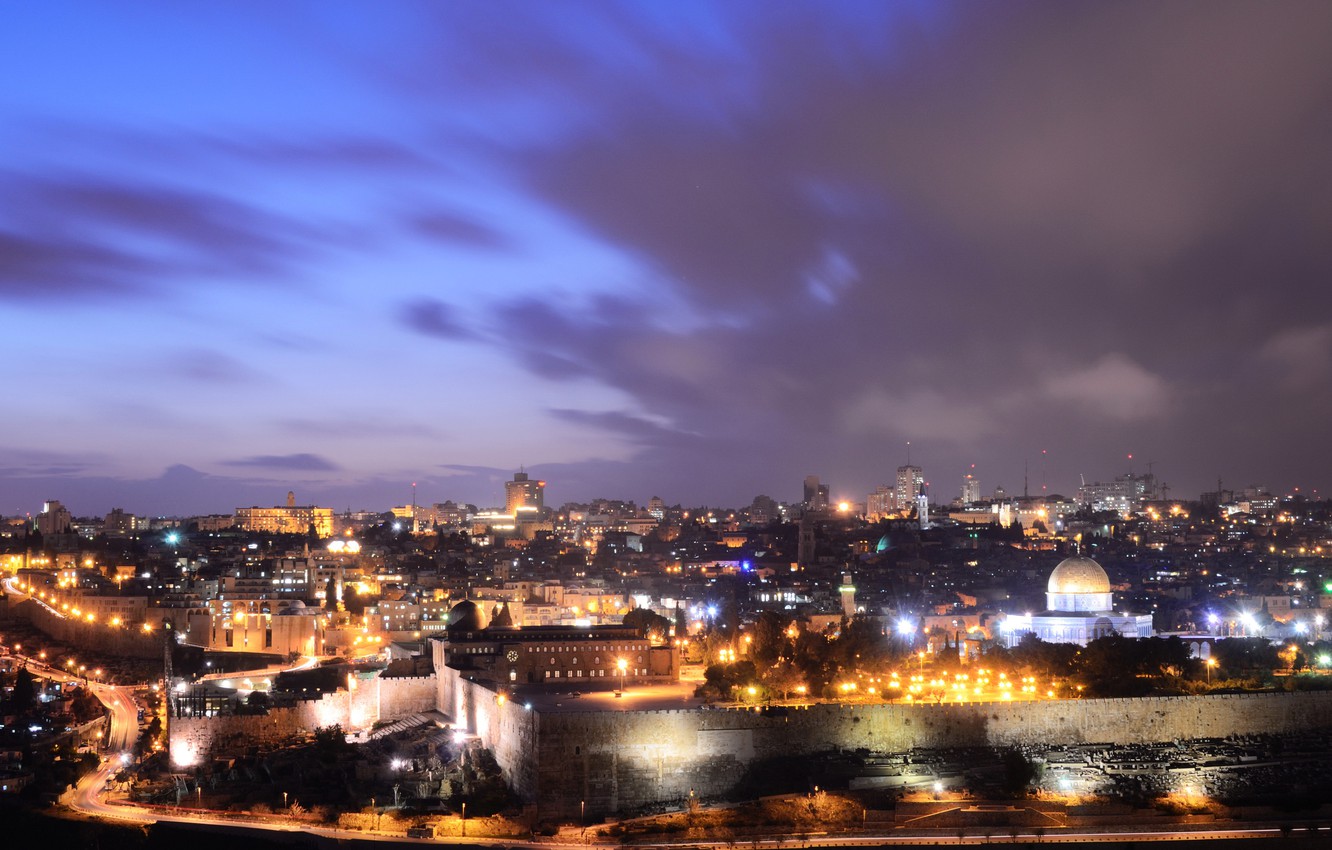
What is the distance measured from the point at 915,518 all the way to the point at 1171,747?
95.4 m

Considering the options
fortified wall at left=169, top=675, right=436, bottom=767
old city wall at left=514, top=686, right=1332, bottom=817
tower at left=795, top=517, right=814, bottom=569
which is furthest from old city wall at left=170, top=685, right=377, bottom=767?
tower at left=795, top=517, right=814, bottom=569

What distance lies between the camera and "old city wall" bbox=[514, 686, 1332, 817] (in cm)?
2809

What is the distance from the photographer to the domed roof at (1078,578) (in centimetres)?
4706

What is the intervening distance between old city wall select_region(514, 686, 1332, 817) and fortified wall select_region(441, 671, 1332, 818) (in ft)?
0.07

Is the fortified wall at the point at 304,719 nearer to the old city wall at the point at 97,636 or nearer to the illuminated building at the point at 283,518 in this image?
the old city wall at the point at 97,636

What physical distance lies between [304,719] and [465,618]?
6986 mm

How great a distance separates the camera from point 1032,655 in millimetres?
38594

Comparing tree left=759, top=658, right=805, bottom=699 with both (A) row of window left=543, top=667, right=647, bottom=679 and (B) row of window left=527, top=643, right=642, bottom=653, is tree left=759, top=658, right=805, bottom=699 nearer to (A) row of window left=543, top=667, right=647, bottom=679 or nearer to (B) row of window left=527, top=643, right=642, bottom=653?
(A) row of window left=543, top=667, right=647, bottom=679

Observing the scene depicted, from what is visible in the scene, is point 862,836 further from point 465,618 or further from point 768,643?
point 465,618

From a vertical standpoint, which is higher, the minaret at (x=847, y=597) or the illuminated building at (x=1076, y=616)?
the minaret at (x=847, y=597)

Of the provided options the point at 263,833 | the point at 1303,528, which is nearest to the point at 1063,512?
the point at 1303,528

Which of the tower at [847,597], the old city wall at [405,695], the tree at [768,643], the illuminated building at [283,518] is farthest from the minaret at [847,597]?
the illuminated building at [283,518]

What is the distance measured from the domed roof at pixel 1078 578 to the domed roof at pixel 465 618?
18698 mm

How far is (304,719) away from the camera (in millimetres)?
34125
